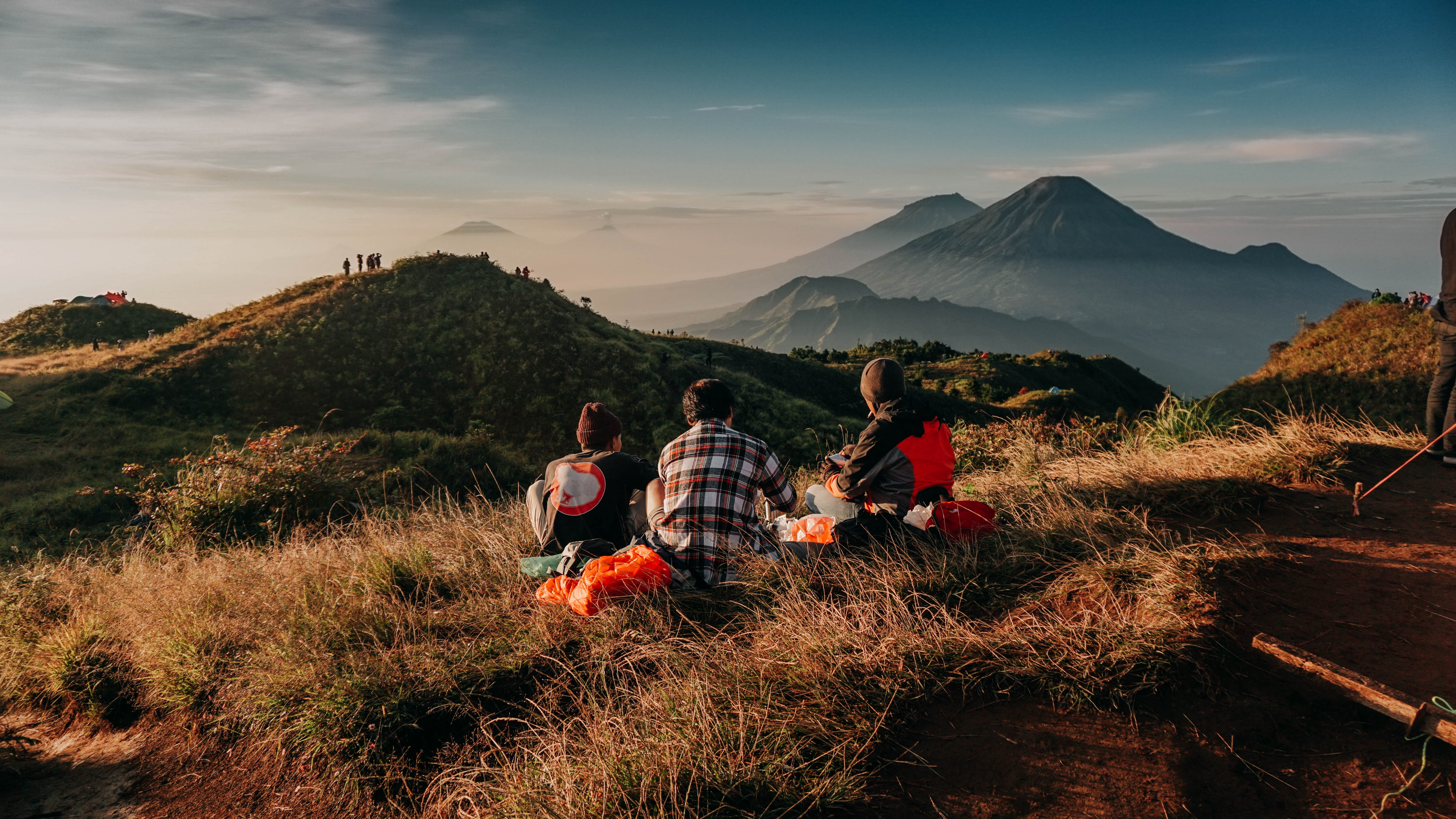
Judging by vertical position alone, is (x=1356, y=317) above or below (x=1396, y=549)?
above

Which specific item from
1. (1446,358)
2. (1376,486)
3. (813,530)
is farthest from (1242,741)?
(1446,358)

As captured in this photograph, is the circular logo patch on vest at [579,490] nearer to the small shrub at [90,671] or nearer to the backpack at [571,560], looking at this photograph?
the backpack at [571,560]

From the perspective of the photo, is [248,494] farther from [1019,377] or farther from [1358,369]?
[1019,377]

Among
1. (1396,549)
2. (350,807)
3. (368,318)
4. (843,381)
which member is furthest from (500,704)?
(843,381)

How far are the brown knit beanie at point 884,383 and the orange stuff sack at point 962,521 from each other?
82 centimetres

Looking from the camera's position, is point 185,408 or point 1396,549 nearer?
point 1396,549

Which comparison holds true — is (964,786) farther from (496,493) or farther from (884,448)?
(496,493)

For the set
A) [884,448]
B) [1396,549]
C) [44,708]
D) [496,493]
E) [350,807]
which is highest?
[884,448]

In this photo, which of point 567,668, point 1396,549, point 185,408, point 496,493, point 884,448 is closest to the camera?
point 567,668

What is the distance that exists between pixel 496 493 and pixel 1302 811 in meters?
15.8

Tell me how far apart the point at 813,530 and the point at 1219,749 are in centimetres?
239

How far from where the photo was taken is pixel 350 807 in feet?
10.9

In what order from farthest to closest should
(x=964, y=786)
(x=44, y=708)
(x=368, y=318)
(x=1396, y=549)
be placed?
1. (x=368, y=318)
2. (x=44, y=708)
3. (x=1396, y=549)
4. (x=964, y=786)

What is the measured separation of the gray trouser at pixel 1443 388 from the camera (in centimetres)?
586
